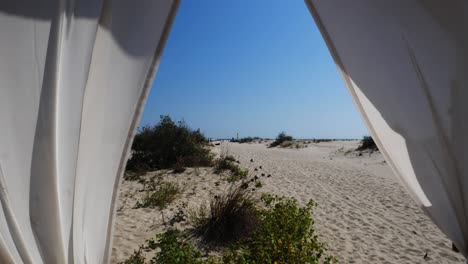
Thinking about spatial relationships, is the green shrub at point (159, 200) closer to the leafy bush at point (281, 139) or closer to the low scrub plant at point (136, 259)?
the low scrub plant at point (136, 259)

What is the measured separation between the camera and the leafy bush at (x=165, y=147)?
11.0 m

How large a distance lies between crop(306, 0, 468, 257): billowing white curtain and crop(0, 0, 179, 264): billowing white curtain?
5.19 feet

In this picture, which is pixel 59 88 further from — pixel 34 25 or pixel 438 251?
pixel 438 251

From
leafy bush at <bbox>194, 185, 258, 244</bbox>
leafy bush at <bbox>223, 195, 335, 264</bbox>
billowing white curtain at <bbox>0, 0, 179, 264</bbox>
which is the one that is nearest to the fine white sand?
leafy bush at <bbox>194, 185, 258, 244</bbox>

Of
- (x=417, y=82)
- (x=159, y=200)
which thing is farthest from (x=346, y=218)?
(x=417, y=82)

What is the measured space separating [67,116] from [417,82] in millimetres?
2701

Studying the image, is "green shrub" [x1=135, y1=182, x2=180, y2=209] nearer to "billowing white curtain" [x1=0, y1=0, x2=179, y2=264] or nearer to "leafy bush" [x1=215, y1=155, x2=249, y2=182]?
"leafy bush" [x1=215, y1=155, x2=249, y2=182]

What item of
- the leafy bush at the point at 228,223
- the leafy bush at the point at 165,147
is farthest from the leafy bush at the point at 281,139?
the leafy bush at the point at 228,223

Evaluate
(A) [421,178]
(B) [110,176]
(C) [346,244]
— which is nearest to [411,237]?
(C) [346,244]

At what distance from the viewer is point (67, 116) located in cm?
173

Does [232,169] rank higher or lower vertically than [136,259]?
higher

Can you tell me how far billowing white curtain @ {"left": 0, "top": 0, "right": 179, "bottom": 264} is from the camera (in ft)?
5.32

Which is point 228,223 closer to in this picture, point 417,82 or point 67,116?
point 67,116

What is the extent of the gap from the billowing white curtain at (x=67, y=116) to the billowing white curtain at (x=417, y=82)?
1581 millimetres
